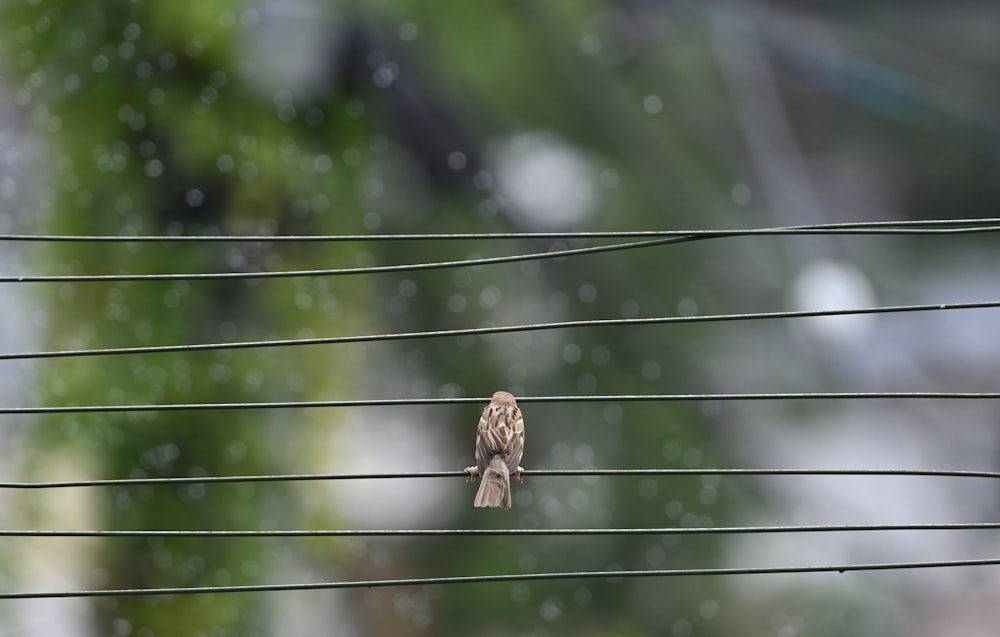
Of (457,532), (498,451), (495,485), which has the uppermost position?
(498,451)

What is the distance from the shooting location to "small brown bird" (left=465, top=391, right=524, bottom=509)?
6.09m

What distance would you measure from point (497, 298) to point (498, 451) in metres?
5.43

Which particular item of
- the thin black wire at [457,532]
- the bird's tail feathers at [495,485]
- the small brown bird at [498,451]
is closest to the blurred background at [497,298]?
the small brown bird at [498,451]

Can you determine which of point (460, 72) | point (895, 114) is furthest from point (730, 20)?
point (460, 72)

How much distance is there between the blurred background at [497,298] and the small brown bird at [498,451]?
15.1 feet

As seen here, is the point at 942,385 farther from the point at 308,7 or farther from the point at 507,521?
the point at 308,7

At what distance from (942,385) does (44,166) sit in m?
7.55

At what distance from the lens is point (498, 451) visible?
618 cm

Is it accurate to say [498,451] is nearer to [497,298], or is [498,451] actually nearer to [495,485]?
[495,485]

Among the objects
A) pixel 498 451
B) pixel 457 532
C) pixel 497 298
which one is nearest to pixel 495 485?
pixel 498 451

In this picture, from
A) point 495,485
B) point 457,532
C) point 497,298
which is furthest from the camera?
point 497,298

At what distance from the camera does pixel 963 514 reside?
1267 cm

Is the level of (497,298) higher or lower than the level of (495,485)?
higher

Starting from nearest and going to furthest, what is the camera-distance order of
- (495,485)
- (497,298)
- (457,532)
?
(457,532) < (495,485) < (497,298)
